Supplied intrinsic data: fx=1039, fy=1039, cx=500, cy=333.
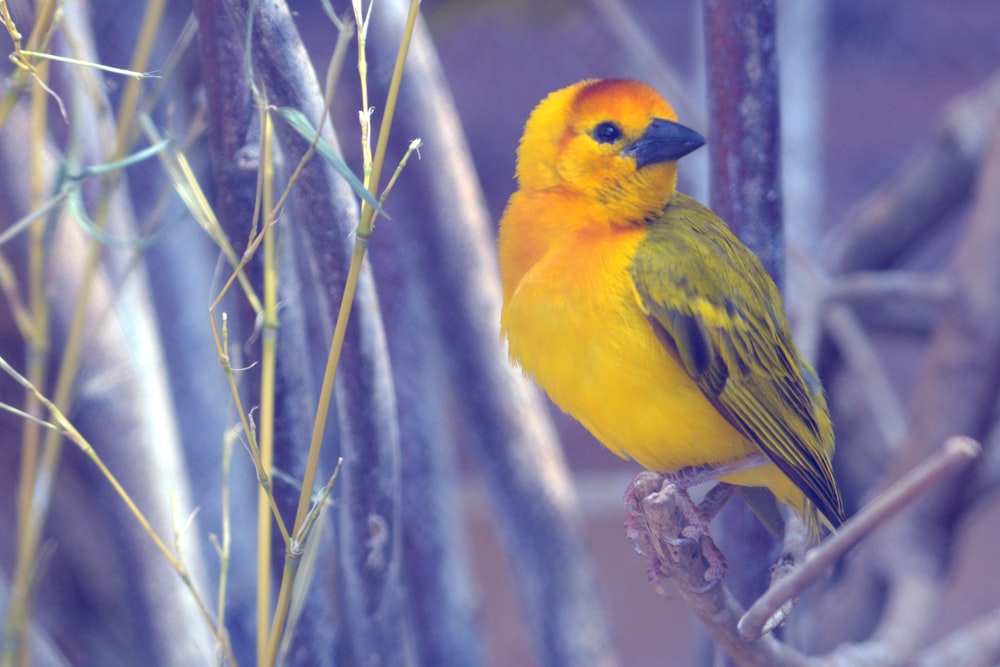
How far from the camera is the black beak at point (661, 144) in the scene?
1446mm

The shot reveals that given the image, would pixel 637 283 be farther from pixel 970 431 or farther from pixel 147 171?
pixel 147 171

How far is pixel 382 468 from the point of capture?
4.15 ft

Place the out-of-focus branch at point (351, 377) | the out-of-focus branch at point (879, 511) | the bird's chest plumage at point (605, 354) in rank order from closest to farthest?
the out-of-focus branch at point (879, 511) < the out-of-focus branch at point (351, 377) < the bird's chest plumage at point (605, 354)

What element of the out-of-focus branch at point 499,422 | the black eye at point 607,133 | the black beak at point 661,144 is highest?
the black eye at point 607,133

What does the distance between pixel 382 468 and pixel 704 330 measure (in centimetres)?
47

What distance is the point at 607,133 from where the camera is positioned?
58.9 inches

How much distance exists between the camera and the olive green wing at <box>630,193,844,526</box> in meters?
1.37

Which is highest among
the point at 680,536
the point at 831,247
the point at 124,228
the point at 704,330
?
the point at 124,228

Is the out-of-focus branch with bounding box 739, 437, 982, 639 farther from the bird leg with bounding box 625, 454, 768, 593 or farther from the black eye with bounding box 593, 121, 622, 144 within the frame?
the black eye with bounding box 593, 121, 622, 144

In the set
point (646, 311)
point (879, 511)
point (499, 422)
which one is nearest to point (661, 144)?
point (646, 311)

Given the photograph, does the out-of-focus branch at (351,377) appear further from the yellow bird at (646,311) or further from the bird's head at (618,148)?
the bird's head at (618,148)

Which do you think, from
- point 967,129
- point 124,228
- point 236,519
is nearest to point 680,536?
point 236,519

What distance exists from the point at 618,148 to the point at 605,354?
0.35 m

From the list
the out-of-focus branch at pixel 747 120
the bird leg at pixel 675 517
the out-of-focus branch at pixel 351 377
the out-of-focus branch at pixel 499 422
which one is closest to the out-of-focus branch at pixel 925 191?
the out-of-focus branch at pixel 499 422
